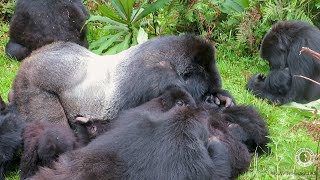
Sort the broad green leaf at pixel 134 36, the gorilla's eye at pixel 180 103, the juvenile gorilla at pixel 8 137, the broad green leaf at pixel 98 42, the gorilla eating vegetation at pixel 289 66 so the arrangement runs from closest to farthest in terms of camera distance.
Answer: the juvenile gorilla at pixel 8 137
the gorilla's eye at pixel 180 103
the gorilla eating vegetation at pixel 289 66
the broad green leaf at pixel 134 36
the broad green leaf at pixel 98 42

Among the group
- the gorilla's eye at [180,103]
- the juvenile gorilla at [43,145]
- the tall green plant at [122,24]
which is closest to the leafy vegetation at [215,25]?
the tall green plant at [122,24]

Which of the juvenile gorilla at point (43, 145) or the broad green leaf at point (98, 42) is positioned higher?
the juvenile gorilla at point (43, 145)

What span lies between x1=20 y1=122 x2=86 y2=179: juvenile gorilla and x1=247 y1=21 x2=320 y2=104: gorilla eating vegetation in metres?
2.75

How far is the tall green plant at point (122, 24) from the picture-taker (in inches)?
289

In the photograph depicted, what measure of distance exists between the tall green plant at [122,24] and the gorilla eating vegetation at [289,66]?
5.34 feet

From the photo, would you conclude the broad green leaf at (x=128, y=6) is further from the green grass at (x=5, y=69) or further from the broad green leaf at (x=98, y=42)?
the green grass at (x=5, y=69)

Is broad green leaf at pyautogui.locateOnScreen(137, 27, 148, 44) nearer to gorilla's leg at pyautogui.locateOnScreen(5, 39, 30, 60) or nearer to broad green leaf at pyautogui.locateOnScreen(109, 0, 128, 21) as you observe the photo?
broad green leaf at pyautogui.locateOnScreen(109, 0, 128, 21)

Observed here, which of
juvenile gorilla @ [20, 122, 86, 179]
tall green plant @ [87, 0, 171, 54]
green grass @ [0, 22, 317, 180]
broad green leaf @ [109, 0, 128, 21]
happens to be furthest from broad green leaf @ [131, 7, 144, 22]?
juvenile gorilla @ [20, 122, 86, 179]

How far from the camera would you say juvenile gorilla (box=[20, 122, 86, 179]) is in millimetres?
4121

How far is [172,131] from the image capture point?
3555mm

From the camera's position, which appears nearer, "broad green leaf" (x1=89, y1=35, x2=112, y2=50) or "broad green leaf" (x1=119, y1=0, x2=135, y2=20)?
"broad green leaf" (x1=119, y1=0, x2=135, y2=20)

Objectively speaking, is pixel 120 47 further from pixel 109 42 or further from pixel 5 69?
pixel 5 69

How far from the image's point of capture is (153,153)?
352cm

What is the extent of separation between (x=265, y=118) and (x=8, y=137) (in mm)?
2521
